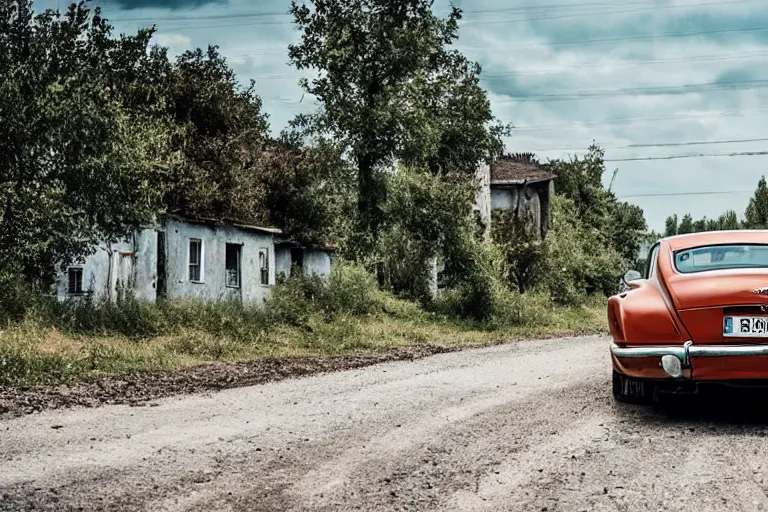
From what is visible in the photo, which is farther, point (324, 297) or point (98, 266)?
point (324, 297)

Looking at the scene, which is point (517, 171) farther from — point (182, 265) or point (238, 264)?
point (182, 265)

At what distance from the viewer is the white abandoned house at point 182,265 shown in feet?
78.6

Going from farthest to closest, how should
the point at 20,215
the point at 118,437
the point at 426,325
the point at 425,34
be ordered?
the point at 425,34, the point at 426,325, the point at 20,215, the point at 118,437

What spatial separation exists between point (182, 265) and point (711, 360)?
21040 mm

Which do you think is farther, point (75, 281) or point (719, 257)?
point (75, 281)

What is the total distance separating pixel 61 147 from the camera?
60.6ft

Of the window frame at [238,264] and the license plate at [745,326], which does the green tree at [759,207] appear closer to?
the window frame at [238,264]

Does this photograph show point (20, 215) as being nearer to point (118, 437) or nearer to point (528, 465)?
point (118, 437)

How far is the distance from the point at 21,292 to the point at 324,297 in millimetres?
10426

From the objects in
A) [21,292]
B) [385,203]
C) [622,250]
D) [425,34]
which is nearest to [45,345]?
[21,292]

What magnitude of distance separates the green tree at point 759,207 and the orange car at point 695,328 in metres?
65.0

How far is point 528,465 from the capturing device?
618cm

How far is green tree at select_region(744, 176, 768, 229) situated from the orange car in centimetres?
6505

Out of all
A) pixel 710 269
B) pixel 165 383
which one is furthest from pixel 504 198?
pixel 710 269
